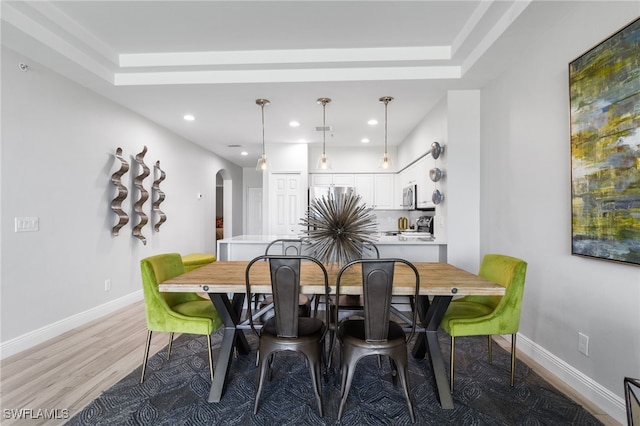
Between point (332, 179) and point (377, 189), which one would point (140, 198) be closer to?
point (332, 179)

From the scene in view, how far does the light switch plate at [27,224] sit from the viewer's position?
8.37 feet

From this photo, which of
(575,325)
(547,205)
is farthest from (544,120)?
(575,325)

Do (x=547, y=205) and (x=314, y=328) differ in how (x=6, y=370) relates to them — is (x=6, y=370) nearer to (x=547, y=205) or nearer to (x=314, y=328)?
(x=314, y=328)

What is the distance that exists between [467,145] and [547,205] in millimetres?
1192

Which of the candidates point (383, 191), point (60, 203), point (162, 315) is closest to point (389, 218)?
point (383, 191)

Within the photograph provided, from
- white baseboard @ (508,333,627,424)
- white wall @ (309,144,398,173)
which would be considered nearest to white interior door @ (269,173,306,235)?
white wall @ (309,144,398,173)

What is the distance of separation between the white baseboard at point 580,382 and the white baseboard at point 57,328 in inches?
166

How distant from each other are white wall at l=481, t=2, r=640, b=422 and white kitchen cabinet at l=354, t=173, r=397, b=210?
111 inches

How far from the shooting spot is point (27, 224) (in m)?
2.62

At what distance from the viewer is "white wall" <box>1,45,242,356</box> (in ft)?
8.22

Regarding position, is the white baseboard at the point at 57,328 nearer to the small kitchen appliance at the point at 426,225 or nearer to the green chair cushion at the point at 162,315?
the green chair cushion at the point at 162,315

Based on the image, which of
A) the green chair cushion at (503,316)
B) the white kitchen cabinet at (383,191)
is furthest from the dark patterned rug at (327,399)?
the white kitchen cabinet at (383,191)

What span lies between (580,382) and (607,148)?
4.85ft

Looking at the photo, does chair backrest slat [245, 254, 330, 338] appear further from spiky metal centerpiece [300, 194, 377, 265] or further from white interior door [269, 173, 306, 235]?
white interior door [269, 173, 306, 235]
